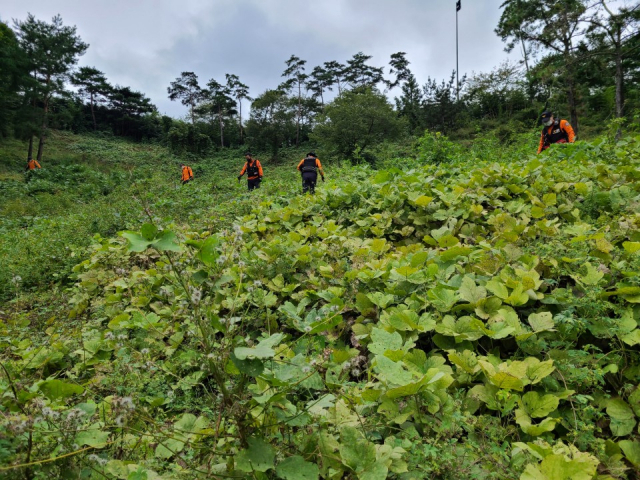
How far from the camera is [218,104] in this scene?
4569 centimetres

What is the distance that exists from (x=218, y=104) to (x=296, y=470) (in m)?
50.7

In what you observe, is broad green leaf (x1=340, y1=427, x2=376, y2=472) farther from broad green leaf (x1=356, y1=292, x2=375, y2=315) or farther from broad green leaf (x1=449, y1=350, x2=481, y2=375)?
broad green leaf (x1=356, y1=292, x2=375, y2=315)

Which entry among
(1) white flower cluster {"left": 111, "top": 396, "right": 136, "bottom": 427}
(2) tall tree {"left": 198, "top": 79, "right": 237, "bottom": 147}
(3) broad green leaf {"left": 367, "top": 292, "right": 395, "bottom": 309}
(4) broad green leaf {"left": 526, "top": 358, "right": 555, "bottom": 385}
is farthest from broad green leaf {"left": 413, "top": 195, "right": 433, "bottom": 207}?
(2) tall tree {"left": 198, "top": 79, "right": 237, "bottom": 147}

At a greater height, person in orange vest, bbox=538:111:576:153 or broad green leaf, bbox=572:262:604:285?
person in orange vest, bbox=538:111:576:153

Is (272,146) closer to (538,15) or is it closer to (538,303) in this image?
(538,15)

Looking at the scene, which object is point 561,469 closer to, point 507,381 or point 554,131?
point 507,381

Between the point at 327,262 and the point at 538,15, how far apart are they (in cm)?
2446

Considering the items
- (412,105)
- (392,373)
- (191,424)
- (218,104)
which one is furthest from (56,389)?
(218,104)

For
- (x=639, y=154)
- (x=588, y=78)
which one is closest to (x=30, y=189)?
(x=639, y=154)

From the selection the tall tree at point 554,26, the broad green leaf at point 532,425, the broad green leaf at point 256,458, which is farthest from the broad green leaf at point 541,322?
the tall tree at point 554,26

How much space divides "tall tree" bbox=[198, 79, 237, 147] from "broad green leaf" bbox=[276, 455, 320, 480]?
48.6 meters

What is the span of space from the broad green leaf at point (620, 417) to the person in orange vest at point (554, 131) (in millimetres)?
6779

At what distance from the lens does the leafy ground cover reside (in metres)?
1.10

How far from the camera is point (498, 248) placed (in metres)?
2.34
